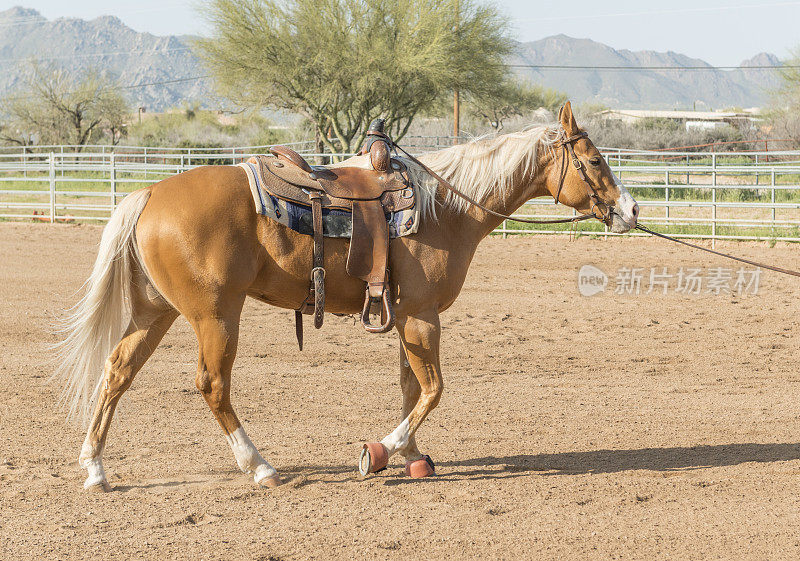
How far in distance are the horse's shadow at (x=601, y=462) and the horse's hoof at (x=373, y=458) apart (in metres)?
0.15

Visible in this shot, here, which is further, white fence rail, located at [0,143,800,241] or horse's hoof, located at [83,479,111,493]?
white fence rail, located at [0,143,800,241]

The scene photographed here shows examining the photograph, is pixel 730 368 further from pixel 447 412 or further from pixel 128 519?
pixel 128 519

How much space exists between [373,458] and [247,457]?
2.09 ft

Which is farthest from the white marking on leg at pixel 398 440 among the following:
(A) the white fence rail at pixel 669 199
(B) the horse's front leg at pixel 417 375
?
(A) the white fence rail at pixel 669 199

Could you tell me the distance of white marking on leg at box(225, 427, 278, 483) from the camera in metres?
4.02

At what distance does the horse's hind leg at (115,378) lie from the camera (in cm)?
405

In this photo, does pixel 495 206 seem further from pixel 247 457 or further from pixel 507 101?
pixel 507 101

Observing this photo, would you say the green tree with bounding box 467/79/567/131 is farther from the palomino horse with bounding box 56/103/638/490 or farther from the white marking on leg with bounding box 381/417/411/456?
the white marking on leg with bounding box 381/417/411/456

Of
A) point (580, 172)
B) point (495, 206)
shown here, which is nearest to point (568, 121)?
point (580, 172)

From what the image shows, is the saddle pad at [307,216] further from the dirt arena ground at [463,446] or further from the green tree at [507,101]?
the green tree at [507,101]

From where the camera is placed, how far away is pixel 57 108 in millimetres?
41375

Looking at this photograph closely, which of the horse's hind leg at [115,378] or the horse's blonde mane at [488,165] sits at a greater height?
the horse's blonde mane at [488,165]

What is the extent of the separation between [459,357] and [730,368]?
224 centimetres

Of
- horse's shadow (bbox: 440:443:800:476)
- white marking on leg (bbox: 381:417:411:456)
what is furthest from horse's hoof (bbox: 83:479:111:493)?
horse's shadow (bbox: 440:443:800:476)
